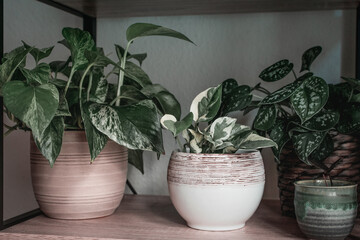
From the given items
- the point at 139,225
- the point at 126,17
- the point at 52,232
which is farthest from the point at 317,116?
the point at 126,17

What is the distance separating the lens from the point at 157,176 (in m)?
1.23

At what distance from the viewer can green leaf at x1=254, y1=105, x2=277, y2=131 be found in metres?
0.83

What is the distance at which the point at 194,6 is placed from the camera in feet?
3.58

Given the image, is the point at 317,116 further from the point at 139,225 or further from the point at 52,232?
the point at 52,232

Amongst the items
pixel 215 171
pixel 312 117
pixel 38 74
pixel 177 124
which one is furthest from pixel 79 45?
pixel 312 117

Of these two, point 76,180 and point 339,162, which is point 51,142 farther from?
point 339,162

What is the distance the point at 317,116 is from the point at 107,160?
412 mm

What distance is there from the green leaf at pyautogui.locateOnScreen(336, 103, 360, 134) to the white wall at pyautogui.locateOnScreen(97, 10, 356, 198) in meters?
0.31

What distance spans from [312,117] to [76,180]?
46 centimetres

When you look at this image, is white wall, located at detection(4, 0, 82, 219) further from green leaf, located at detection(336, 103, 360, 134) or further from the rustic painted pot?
green leaf, located at detection(336, 103, 360, 134)

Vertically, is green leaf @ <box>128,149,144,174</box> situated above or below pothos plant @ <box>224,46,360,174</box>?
below

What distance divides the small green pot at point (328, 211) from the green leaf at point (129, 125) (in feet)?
0.86

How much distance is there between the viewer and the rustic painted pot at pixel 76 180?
33.2 inches

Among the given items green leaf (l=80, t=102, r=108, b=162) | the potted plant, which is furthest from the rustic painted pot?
green leaf (l=80, t=102, r=108, b=162)
